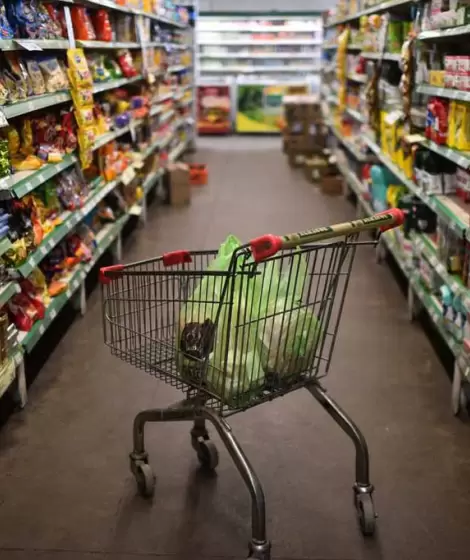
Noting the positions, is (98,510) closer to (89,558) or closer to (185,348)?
(89,558)

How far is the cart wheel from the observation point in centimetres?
238

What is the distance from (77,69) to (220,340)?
94.4 inches

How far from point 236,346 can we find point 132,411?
1238mm

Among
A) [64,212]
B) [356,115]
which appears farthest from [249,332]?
[356,115]

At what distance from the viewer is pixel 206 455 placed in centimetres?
277

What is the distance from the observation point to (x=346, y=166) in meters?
8.08

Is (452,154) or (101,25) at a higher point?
(101,25)

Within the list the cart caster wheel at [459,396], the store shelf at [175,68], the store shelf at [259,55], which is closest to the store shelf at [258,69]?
the store shelf at [259,55]

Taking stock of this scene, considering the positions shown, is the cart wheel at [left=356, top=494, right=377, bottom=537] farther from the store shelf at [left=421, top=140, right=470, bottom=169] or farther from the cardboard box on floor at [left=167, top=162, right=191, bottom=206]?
the cardboard box on floor at [left=167, top=162, right=191, bottom=206]

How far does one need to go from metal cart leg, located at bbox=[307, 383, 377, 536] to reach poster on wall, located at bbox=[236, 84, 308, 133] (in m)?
12.6

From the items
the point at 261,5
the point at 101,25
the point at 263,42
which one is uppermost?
the point at 261,5

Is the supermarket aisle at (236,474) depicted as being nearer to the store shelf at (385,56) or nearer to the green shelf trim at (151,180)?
the store shelf at (385,56)

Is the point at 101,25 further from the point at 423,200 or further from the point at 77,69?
the point at 423,200

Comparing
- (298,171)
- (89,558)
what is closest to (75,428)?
(89,558)
